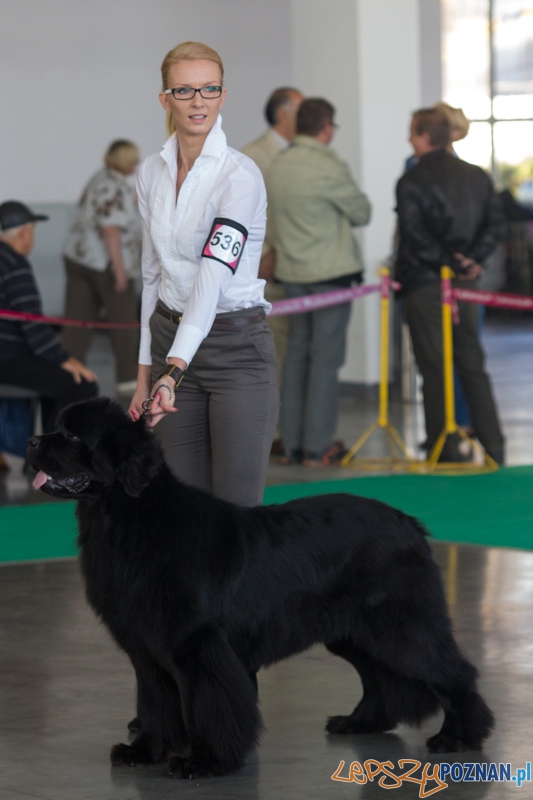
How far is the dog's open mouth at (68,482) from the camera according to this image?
9.09ft

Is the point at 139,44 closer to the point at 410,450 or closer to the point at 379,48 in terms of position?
the point at 379,48

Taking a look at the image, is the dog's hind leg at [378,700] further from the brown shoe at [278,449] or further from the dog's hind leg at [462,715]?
the brown shoe at [278,449]

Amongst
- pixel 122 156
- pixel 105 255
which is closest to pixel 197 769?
pixel 105 255

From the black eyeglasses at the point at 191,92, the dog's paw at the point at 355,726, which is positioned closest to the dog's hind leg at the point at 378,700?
the dog's paw at the point at 355,726

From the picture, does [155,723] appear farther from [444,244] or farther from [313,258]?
[444,244]

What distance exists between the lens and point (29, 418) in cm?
671

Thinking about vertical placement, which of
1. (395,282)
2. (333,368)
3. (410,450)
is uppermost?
(395,282)

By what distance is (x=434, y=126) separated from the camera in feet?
22.4

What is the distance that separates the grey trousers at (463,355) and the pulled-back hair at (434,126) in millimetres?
814

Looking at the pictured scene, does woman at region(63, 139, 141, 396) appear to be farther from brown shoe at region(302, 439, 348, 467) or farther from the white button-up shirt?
the white button-up shirt

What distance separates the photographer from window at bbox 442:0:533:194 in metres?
17.7

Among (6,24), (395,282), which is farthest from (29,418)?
(6,24)

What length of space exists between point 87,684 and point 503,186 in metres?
16.0

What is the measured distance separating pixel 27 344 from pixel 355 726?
149 inches
